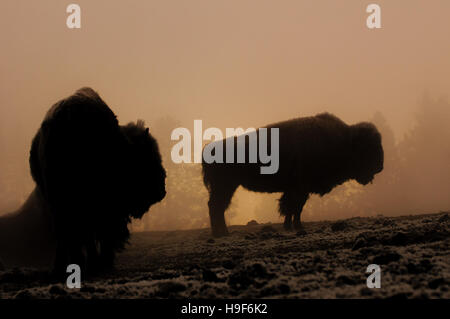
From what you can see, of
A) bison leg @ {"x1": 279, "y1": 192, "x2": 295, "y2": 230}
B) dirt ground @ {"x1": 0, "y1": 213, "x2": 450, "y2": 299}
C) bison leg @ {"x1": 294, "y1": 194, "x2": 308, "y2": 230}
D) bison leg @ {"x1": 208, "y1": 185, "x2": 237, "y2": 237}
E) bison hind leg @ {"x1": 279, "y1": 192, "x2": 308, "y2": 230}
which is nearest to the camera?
dirt ground @ {"x1": 0, "y1": 213, "x2": 450, "y2": 299}

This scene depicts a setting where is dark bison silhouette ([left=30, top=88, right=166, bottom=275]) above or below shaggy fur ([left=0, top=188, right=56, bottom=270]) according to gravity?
above

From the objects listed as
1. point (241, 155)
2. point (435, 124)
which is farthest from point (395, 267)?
point (435, 124)

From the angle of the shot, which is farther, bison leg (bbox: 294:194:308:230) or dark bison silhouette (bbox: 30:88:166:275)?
bison leg (bbox: 294:194:308:230)

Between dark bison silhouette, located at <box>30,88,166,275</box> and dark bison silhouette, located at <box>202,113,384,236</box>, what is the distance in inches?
244

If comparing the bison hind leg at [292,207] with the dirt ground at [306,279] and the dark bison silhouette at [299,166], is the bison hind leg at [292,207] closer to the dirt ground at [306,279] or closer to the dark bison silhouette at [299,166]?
the dark bison silhouette at [299,166]

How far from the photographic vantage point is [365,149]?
13.2 m

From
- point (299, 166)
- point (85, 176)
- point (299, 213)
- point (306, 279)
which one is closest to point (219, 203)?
point (299, 213)

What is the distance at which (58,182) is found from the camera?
17.3 feet

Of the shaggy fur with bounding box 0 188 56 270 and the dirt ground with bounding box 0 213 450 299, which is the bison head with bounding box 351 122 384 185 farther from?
the shaggy fur with bounding box 0 188 56 270

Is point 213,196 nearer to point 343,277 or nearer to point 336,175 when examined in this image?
point 336,175

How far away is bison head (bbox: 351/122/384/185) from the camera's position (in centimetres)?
1313

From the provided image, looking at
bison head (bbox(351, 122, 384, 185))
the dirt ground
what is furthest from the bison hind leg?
the dirt ground

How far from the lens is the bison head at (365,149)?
43.1 ft

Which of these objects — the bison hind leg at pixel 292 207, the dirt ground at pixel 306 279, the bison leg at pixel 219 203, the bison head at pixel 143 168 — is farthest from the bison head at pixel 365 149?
the bison head at pixel 143 168
